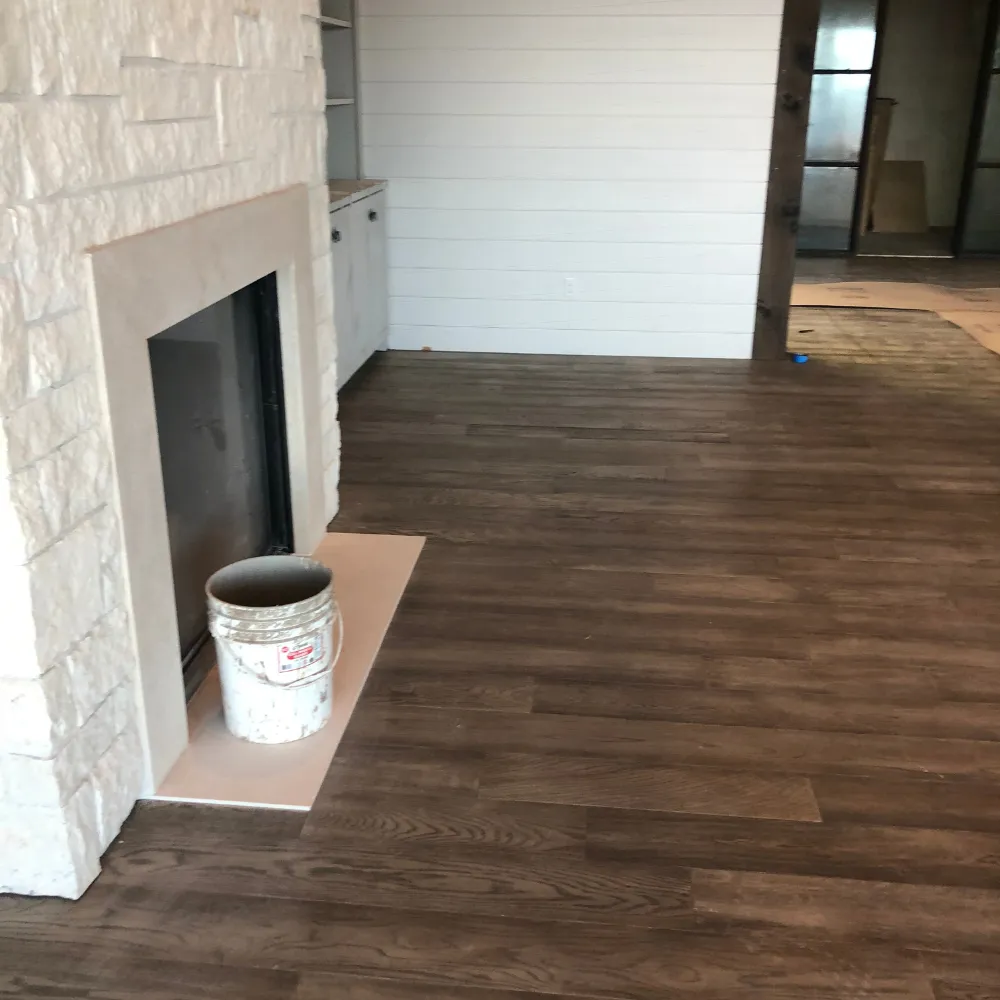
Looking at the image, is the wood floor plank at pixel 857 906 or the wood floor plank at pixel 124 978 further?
the wood floor plank at pixel 857 906

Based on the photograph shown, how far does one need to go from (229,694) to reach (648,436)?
7.97ft

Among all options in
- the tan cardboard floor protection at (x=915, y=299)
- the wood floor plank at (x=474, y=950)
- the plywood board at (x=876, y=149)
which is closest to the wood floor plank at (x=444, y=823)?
the wood floor plank at (x=474, y=950)

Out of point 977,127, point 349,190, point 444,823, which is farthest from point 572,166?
point 977,127

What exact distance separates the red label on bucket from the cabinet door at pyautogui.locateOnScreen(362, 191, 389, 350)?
3.16 m

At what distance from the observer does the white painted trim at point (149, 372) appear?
1749 mm

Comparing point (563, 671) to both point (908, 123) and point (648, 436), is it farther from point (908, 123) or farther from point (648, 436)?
point (908, 123)

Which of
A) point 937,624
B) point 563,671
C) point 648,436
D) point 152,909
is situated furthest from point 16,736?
point 648,436

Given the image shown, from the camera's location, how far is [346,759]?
213cm

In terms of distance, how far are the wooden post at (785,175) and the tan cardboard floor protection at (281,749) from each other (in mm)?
3184

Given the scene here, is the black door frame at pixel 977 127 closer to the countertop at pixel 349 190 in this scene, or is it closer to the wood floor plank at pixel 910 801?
the countertop at pixel 349 190

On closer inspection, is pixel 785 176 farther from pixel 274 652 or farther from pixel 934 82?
pixel 934 82

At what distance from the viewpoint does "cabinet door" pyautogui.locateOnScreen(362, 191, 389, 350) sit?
503 centimetres

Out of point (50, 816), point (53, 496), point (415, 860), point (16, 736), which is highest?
point (53, 496)

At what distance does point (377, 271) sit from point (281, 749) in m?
3.48
